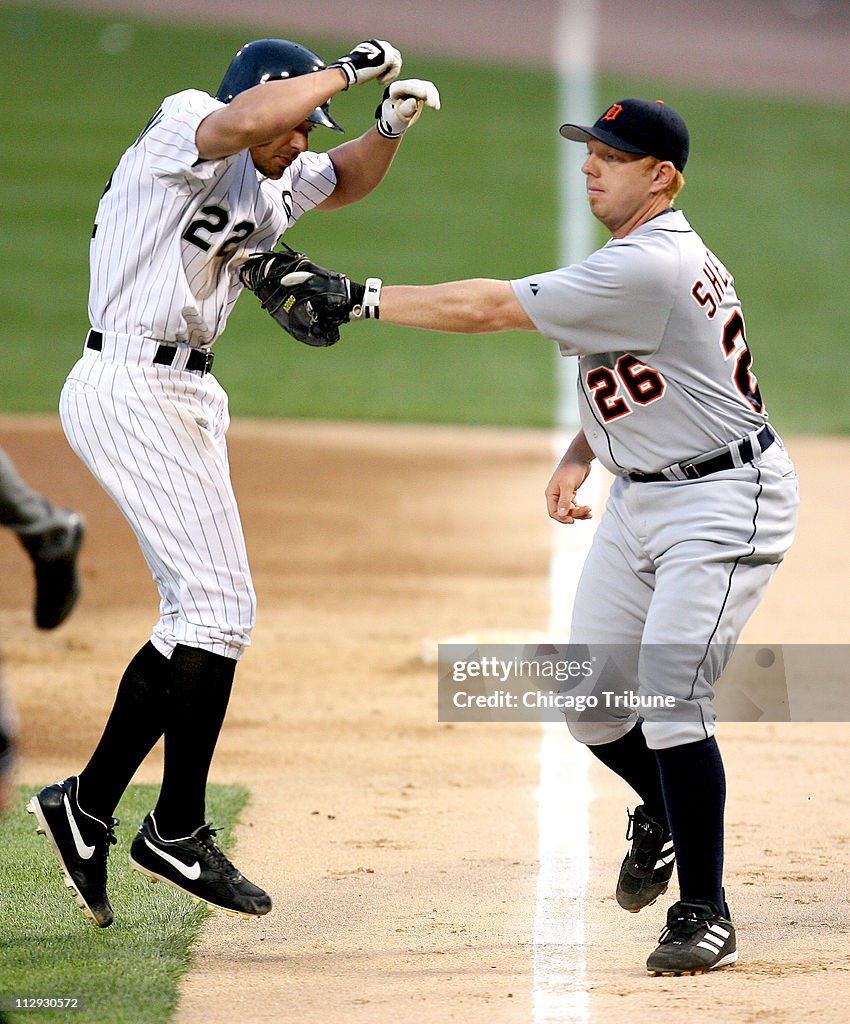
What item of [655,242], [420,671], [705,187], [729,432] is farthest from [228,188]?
[705,187]

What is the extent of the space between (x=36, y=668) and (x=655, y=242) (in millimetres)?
3884

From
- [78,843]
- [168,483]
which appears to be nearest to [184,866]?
[78,843]

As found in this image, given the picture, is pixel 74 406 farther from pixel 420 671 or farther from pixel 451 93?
pixel 451 93

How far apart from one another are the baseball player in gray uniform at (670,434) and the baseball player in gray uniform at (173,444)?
0.32 m

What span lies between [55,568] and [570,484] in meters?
1.42

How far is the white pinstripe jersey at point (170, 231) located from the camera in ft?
12.0

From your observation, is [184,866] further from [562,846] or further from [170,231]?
[170,231]

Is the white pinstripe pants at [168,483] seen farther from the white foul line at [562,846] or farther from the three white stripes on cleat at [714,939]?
the three white stripes on cleat at [714,939]

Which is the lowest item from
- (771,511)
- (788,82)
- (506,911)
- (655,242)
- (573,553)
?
(788,82)

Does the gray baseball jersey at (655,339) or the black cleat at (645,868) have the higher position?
the gray baseball jersey at (655,339)

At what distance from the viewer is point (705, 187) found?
21.5m

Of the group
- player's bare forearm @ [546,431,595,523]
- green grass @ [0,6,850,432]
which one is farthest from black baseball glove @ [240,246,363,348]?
green grass @ [0,6,850,432]

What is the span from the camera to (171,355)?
12.3ft

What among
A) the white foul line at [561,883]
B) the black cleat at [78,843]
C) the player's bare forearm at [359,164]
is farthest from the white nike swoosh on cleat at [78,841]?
the player's bare forearm at [359,164]
